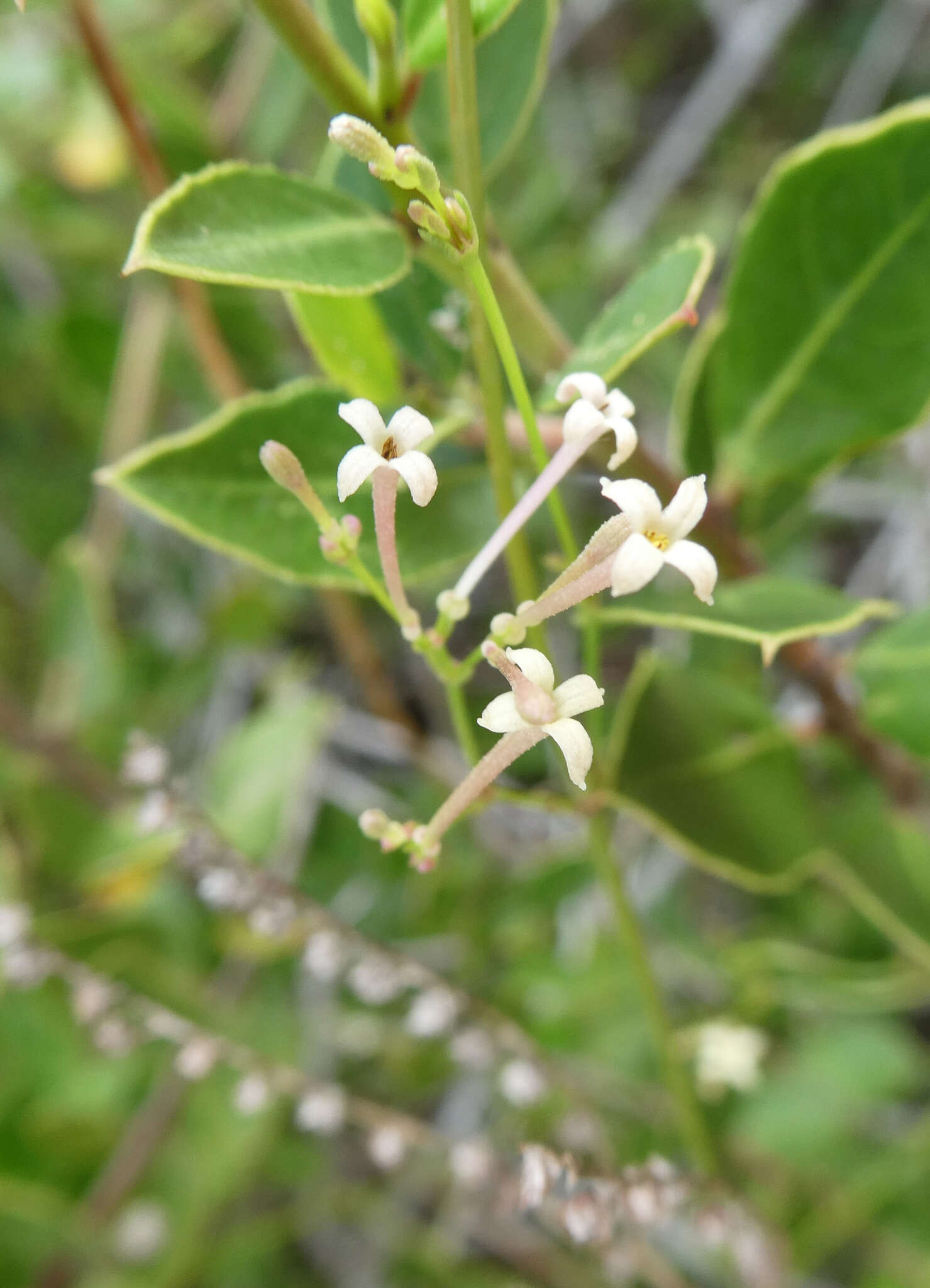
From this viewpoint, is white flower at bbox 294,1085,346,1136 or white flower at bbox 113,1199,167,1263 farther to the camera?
white flower at bbox 113,1199,167,1263

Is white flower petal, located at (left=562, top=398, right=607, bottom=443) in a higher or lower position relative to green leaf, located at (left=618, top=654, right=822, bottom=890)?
higher

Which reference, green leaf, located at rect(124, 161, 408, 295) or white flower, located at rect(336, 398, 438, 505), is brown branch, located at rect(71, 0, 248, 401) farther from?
white flower, located at rect(336, 398, 438, 505)

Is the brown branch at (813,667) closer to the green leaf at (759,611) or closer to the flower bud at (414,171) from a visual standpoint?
the green leaf at (759,611)

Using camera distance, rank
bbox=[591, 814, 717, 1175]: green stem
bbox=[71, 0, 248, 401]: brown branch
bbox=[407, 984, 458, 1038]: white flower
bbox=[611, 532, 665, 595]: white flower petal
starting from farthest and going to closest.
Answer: bbox=[71, 0, 248, 401]: brown branch → bbox=[407, 984, 458, 1038]: white flower → bbox=[591, 814, 717, 1175]: green stem → bbox=[611, 532, 665, 595]: white flower petal

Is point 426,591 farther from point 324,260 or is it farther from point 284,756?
point 324,260

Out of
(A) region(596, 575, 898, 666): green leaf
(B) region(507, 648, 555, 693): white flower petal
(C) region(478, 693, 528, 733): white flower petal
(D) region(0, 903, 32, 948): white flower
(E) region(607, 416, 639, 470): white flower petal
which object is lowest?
(D) region(0, 903, 32, 948): white flower

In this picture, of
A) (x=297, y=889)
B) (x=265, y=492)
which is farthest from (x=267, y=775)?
(x=265, y=492)

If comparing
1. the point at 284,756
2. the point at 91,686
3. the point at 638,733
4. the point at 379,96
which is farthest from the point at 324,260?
the point at 91,686

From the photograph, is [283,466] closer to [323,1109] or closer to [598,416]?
[598,416]

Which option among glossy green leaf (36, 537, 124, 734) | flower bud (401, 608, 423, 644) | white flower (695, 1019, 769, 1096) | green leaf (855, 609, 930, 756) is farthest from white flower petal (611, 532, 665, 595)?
glossy green leaf (36, 537, 124, 734)
